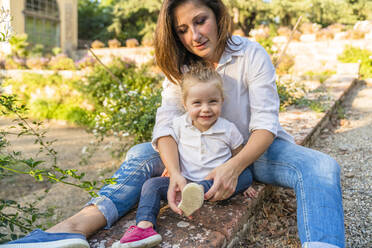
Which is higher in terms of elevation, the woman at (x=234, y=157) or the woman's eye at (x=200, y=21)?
the woman's eye at (x=200, y=21)

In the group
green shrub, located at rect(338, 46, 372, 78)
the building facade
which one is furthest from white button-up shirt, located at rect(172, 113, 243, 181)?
the building facade

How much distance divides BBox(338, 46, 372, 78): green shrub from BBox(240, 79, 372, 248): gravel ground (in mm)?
3584

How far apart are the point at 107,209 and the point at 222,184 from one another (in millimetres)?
517

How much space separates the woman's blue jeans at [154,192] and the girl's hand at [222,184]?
7cm

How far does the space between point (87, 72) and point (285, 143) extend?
4.98 meters

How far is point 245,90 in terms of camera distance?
5.49 feet

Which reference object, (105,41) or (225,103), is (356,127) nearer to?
(225,103)

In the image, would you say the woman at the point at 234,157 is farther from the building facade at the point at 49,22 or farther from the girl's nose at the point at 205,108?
the building facade at the point at 49,22

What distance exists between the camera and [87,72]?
5.84 metres

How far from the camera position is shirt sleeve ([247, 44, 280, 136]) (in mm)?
1485

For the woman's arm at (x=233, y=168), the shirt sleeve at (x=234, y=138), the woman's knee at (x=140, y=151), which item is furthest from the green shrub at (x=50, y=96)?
the woman's arm at (x=233, y=168)

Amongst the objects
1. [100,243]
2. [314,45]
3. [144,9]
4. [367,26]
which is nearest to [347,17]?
[367,26]

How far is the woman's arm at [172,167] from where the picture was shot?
1359 mm

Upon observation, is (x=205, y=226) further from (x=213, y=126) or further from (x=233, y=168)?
(x=213, y=126)
